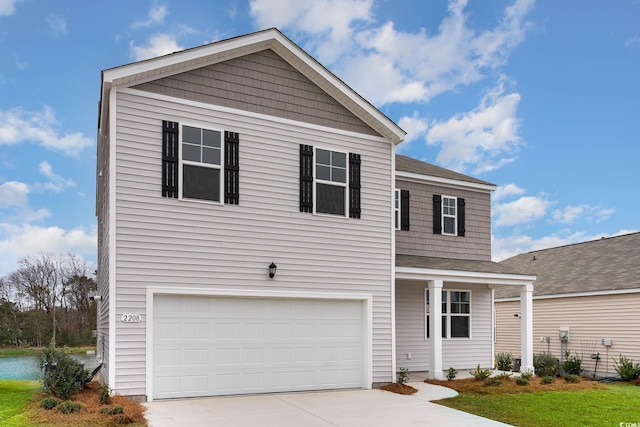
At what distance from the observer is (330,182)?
1287cm

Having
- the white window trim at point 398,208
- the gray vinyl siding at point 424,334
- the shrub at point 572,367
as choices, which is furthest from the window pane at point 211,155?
the shrub at point 572,367

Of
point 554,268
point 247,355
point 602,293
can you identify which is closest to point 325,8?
point 247,355

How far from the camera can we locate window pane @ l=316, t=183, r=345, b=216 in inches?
500

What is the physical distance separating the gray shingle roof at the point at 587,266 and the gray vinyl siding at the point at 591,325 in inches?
16.7

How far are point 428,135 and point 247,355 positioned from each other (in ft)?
34.6

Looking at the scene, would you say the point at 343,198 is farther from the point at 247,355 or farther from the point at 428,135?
the point at 428,135

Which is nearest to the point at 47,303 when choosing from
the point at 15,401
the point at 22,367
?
the point at 22,367

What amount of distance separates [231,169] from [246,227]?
1.24 meters

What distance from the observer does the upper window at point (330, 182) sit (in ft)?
41.7

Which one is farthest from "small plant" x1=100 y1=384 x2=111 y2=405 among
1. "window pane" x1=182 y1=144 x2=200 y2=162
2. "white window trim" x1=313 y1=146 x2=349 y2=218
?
"white window trim" x1=313 y1=146 x2=349 y2=218

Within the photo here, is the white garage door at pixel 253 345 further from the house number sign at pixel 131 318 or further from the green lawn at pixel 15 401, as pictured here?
the green lawn at pixel 15 401

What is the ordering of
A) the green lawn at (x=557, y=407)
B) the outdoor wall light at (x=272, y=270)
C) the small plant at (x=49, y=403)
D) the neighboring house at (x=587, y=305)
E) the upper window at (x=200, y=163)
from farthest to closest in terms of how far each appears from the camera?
the neighboring house at (x=587, y=305) < the outdoor wall light at (x=272, y=270) < the upper window at (x=200, y=163) < the green lawn at (x=557, y=407) < the small plant at (x=49, y=403)

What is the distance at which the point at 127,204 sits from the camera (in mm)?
10594

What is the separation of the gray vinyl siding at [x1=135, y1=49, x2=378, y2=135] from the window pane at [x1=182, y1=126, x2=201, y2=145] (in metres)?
0.63
